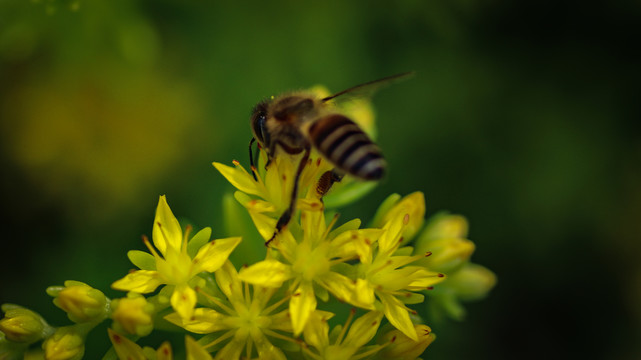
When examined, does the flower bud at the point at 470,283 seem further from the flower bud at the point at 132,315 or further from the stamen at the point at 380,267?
the flower bud at the point at 132,315

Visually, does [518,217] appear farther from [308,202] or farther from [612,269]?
[308,202]

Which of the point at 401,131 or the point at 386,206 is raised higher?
the point at 401,131

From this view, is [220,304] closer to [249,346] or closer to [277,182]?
[249,346]

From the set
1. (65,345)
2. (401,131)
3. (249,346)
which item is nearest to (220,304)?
(249,346)

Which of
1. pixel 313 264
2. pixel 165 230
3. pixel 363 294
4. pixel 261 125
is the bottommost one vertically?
pixel 363 294

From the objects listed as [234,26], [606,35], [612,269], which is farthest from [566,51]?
[234,26]

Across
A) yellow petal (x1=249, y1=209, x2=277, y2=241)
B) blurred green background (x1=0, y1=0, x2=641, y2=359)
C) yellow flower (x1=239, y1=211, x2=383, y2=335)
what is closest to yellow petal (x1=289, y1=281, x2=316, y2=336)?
yellow flower (x1=239, y1=211, x2=383, y2=335)
